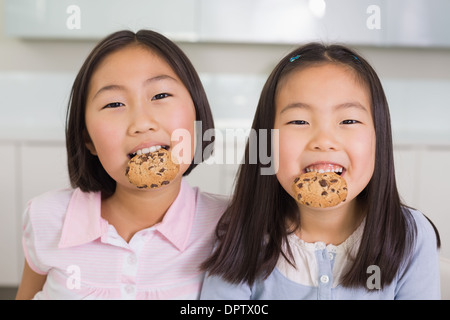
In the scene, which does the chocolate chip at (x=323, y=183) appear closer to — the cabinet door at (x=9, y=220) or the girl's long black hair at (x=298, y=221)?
the girl's long black hair at (x=298, y=221)

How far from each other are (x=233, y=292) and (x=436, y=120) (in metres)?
2.22

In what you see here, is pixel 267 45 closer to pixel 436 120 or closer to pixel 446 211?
pixel 436 120

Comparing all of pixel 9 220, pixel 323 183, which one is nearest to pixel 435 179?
pixel 323 183

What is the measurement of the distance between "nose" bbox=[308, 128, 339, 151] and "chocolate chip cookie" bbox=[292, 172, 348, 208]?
0.11 ft

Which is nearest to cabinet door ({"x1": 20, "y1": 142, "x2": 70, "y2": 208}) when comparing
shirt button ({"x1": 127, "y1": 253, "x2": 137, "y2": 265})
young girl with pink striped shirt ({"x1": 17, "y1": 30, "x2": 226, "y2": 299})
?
young girl with pink striped shirt ({"x1": 17, "y1": 30, "x2": 226, "y2": 299})

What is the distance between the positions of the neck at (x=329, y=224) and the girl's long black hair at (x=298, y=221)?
2cm

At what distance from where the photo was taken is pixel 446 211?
1596mm

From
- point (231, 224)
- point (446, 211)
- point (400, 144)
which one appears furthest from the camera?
point (400, 144)

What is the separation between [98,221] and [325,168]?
14.9 inches

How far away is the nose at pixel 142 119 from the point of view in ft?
2.26

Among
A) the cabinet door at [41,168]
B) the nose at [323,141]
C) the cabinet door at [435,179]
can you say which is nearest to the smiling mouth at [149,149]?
the nose at [323,141]

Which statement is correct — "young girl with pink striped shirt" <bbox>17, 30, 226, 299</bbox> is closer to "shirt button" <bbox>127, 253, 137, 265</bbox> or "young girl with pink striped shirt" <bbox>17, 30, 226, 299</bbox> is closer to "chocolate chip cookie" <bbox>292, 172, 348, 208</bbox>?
"shirt button" <bbox>127, 253, 137, 265</bbox>

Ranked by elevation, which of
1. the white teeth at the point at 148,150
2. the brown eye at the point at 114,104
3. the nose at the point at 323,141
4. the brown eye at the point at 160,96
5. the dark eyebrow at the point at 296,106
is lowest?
the white teeth at the point at 148,150
